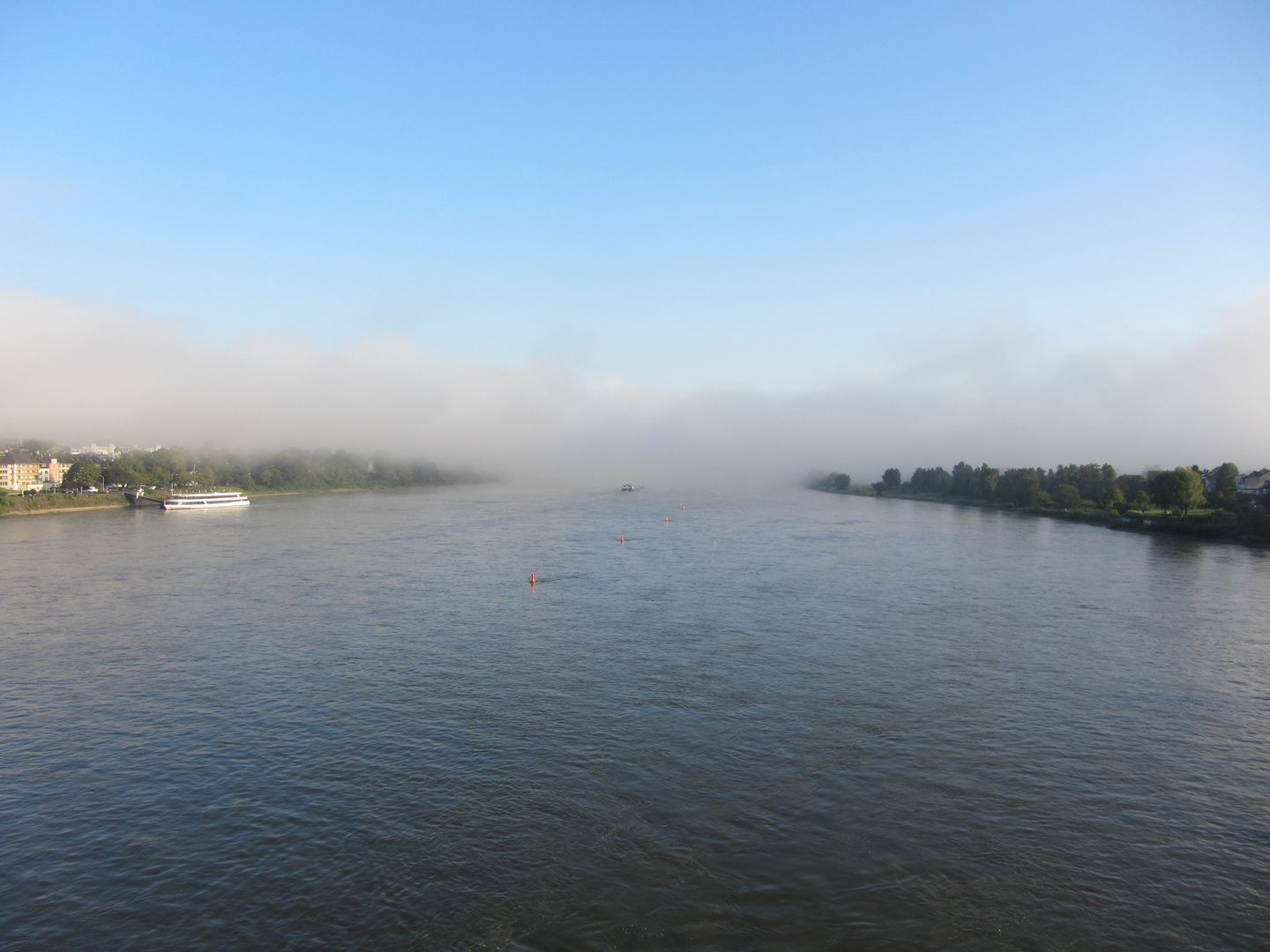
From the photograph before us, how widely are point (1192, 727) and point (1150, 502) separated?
4865 centimetres

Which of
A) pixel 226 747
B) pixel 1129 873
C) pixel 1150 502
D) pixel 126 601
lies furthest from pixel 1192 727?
pixel 1150 502

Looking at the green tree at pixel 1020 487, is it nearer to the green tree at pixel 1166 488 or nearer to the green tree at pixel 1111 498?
the green tree at pixel 1111 498

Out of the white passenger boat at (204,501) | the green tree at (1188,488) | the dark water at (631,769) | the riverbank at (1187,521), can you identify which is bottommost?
the dark water at (631,769)

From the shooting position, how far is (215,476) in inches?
2889

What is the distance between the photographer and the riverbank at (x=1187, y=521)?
36031 millimetres

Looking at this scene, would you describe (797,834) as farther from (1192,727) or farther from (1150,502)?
(1150,502)

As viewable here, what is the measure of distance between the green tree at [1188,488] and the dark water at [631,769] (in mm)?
27713

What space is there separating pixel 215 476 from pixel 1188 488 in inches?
3088

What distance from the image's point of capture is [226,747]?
10.4m

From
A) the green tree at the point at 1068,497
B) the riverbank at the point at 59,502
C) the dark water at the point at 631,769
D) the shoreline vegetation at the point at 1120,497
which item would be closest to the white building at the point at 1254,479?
the shoreline vegetation at the point at 1120,497

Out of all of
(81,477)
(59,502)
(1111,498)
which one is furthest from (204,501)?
(1111,498)

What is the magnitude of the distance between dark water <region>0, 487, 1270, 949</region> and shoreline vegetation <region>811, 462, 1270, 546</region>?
22.1 meters

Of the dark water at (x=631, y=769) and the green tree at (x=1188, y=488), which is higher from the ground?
the green tree at (x=1188, y=488)

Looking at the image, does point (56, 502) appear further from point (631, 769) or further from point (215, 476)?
point (631, 769)
